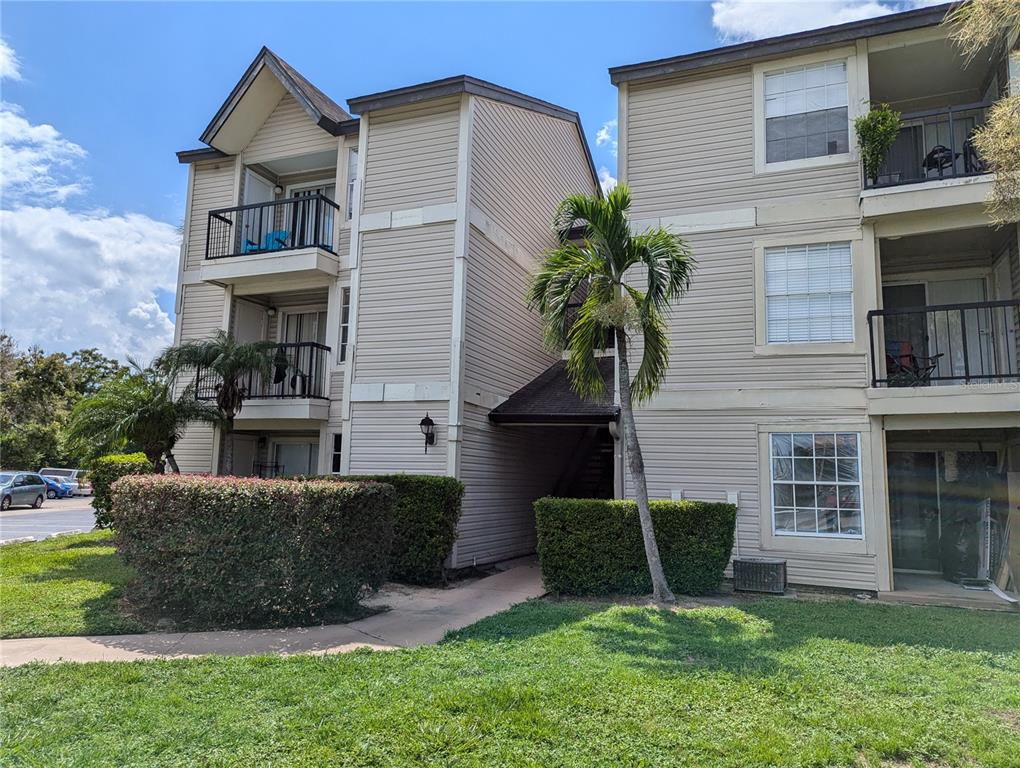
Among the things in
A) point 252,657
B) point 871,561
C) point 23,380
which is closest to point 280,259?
point 252,657

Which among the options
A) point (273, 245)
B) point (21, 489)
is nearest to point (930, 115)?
point (273, 245)

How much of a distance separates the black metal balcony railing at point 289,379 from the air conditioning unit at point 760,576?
791cm

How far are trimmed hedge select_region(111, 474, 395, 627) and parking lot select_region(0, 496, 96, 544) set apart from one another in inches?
365

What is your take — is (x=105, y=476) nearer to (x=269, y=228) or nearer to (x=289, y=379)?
(x=289, y=379)

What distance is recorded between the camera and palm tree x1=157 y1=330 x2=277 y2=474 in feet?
38.1

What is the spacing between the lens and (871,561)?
9.09 meters

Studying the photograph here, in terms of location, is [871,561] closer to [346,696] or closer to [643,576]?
[643,576]

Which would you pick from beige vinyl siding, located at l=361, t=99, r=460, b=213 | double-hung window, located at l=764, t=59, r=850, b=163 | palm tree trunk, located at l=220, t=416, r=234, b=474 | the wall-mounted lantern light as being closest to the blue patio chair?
beige vinyl siding, located at l=361, t=99, r=460, b=213

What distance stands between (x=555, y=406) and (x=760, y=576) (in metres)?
4.65

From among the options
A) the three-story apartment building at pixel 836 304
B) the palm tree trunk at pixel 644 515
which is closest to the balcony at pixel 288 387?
the three-story apartment building at pixel 836 304

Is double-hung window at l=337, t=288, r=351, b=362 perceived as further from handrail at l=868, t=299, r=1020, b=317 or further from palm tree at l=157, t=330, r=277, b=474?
handrail at l=868, t=299, r=1020, b=317

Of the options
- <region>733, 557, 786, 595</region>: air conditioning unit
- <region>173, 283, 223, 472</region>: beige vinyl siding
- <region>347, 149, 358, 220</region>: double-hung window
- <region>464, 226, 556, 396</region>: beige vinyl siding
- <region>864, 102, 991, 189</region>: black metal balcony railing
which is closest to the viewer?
<region>733, 557, 786, 595</region>: air conditioning unit

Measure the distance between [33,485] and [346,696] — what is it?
2712 centimetres

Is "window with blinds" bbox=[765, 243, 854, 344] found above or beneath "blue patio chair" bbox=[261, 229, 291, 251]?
beneath
